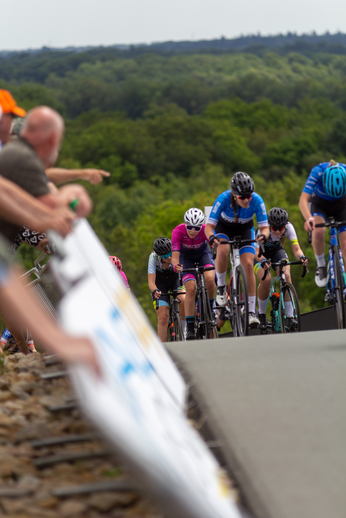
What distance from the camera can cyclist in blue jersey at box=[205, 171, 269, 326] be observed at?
351 inches

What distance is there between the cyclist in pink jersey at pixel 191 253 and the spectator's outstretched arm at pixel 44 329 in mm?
7896

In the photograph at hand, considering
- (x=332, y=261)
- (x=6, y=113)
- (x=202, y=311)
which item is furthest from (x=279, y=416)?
(x=202, y=311)

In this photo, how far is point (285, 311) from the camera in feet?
31.8

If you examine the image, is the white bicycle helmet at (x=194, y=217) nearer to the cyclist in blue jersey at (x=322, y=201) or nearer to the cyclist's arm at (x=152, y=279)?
the cyclist's arm at (x=152, y=279)

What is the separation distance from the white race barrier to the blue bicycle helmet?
175 inches

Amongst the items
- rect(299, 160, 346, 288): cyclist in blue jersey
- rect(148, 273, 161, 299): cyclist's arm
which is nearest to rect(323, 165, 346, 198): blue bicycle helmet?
rect(299, 160, 346, 288): cyclist in blue jersey

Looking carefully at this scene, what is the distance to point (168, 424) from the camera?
311cm

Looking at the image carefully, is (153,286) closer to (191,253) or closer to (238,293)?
(191,253)

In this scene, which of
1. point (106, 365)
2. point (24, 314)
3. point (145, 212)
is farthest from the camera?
point (145, 212)

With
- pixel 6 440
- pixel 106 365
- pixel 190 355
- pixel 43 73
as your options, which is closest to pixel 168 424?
pixel 106 365

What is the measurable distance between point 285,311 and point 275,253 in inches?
35.8

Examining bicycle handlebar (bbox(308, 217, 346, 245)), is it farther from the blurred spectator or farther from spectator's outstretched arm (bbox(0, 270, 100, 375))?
spectator's outstretched arm (bbox(0, 270, 100, 375))

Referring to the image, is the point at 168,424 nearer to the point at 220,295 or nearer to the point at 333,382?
the point at 333,382

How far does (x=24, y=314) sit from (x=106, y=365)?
40 centimetres
